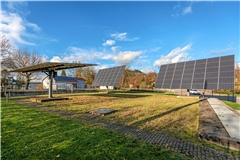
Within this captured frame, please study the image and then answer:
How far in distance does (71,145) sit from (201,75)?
15961mm

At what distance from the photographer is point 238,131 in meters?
4.50

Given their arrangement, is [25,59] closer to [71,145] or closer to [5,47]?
[5,47]

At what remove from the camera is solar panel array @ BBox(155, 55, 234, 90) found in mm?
13075

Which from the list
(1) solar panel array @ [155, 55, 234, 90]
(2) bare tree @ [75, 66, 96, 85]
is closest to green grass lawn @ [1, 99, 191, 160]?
(1) solar panel array @ [155, 55, 234, 90]

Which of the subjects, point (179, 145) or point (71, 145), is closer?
point (71, 145)

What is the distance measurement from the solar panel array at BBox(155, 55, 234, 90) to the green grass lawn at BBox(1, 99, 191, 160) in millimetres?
12796

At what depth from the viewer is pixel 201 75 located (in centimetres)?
1505


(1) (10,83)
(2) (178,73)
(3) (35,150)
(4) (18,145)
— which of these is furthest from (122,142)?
(1) (10,83)

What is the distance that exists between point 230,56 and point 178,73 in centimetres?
563

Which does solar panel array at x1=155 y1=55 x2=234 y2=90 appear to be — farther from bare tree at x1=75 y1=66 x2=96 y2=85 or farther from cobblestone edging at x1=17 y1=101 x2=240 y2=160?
bare tree at x1=75 y1=66 x2=96 y2=85

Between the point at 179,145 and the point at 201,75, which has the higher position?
the point at 201,75

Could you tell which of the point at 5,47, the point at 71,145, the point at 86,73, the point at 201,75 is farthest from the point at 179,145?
the point at 86,73

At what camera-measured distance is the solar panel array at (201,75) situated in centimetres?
1307

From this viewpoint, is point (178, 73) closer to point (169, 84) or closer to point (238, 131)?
point (169, 84)
